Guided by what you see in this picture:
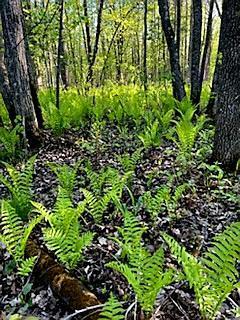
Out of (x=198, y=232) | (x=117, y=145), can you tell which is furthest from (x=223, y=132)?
(x=117, y=145)

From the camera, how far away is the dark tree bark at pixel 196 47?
708cm

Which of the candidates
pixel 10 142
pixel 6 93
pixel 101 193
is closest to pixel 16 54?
pixel 6 93

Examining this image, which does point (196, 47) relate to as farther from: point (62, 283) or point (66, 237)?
point (62, 283)

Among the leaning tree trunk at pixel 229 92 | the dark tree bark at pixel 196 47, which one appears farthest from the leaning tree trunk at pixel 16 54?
the dark tree bark at pixel 196 47

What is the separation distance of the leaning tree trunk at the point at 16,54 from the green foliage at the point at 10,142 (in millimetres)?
244

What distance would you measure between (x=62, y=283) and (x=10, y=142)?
3.40 m

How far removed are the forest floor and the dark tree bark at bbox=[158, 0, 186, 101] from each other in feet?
6.95

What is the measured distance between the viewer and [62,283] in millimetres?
2295

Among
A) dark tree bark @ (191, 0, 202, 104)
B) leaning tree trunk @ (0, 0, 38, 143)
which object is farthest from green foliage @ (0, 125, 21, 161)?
dark tree bark @ (191, 0, 202, 104)

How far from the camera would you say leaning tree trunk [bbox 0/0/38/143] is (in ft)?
15.7

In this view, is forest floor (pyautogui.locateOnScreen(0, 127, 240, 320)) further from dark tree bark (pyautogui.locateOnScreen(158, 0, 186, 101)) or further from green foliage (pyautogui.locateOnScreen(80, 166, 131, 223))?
dark tree bark (pyautogui.locateOnScreen(158, 0, 186, 101))

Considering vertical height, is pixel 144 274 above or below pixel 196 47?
below

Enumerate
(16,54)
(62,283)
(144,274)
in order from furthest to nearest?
(16,54) → (62,283) → (144,274)

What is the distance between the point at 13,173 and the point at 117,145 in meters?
2.51
